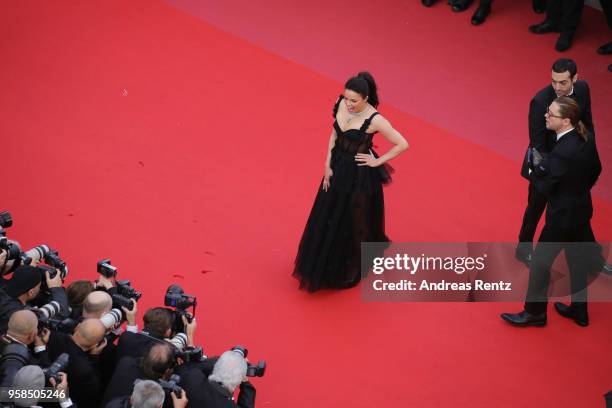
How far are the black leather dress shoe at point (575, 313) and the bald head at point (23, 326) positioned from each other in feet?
10.4

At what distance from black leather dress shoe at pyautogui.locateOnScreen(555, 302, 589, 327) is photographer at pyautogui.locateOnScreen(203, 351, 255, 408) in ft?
7.67

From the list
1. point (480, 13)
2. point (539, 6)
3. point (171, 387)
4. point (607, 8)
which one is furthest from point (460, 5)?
point (171, 387)

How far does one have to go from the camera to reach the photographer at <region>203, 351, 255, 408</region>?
3727 millimetres

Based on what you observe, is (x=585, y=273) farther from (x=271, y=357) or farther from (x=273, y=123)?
(x=273, y=123)

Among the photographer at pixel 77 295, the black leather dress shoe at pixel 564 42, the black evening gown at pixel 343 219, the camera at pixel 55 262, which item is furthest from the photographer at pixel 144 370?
the black leather dress shoe at pixel 564 42

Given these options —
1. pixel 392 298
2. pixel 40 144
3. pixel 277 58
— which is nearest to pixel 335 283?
pixel 392 298

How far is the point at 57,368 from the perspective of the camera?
354 cm

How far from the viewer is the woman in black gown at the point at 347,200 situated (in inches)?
200

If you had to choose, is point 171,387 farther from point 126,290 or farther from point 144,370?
point 126,290

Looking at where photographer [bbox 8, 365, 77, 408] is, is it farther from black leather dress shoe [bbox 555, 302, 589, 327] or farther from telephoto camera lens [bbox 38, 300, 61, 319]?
black leather dress shoe [bbox 555, 302, 589, 327]

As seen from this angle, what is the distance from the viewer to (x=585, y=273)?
5.39 metres

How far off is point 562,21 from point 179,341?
5306 mm

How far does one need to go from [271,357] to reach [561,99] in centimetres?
219

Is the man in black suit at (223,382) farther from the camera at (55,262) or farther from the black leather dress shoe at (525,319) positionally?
the black leather dress shoe at (525,319)
